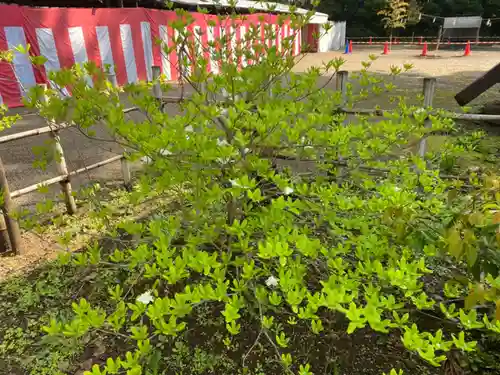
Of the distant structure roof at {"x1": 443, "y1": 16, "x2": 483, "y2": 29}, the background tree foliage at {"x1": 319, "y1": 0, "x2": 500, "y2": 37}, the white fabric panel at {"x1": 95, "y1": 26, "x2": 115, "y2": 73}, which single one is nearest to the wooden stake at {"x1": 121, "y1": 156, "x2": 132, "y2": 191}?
the white fabric panel at {"x1": 95, "y1": 26, "x2": 115, "y2": 73}

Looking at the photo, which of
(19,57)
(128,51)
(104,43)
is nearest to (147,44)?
(128,51)

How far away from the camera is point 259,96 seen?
6.32 ft

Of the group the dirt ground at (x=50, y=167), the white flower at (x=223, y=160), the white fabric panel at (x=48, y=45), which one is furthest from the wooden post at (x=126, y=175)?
the white fabric panel at (x=48, y=45)

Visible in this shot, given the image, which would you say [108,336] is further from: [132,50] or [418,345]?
[132,50]

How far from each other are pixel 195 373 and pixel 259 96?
1.54 metres

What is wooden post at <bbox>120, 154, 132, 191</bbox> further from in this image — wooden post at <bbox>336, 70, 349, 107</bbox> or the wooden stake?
wooden post at <bbox>336, 70, 349, 107</bbox>

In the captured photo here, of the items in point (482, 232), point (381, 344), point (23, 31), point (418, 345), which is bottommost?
point (381, 344)

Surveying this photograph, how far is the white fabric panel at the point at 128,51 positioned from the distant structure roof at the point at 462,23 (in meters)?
26.3

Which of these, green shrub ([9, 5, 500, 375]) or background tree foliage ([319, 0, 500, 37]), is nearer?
green shrub ([9, 5, 500, 375])

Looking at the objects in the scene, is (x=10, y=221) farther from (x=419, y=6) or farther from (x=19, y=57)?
(x=419, y=6)

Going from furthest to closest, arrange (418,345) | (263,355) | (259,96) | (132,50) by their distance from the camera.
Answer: (132,50) < (263,355) < (259,96) < (418,345)

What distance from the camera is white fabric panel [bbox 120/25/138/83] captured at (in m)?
10.4

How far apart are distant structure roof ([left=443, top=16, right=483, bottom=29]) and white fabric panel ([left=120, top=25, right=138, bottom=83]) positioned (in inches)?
1036

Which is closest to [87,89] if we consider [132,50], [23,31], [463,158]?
[463,158]
